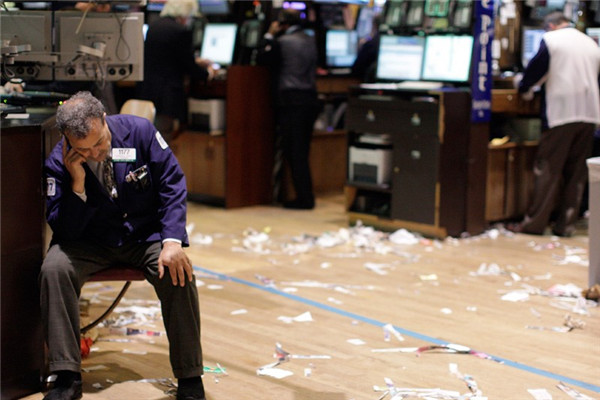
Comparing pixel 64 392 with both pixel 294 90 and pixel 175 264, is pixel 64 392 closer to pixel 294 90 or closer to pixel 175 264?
pixel 175 264

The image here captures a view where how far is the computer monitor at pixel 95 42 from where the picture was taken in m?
5.09

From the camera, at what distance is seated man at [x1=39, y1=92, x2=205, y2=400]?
3717 millimetres

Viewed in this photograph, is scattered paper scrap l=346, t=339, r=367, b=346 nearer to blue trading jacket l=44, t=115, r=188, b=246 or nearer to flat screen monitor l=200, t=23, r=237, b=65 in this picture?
blue trading jacket l=44, t=115, r=188, b=246

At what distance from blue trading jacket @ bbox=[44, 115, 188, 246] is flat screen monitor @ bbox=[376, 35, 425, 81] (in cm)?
410

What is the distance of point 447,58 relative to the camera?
7.40m

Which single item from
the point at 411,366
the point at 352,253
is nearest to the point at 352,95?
the point at 352,253

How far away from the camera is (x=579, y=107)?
285 inches

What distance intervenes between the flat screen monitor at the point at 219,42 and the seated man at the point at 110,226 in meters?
5.50

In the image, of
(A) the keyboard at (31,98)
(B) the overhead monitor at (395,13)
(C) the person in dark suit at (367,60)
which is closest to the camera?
(A) the keyboard at (31,98)

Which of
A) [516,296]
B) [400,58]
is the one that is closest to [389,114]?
[400,58]

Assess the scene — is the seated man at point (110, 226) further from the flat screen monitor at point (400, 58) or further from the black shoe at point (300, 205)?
the black shoe at point (300, 205)

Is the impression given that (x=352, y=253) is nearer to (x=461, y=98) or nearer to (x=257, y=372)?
(x=461, y=98)

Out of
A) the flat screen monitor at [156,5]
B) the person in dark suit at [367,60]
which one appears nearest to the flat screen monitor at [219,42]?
the flat screen monitor at [156,5]

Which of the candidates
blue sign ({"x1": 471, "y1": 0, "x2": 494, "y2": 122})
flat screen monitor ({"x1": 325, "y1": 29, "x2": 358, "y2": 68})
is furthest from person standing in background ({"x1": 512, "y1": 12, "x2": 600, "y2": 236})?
flat screen monitor ({"x1": 325, "y1": 29, "x2": 358, "y2": 68})
